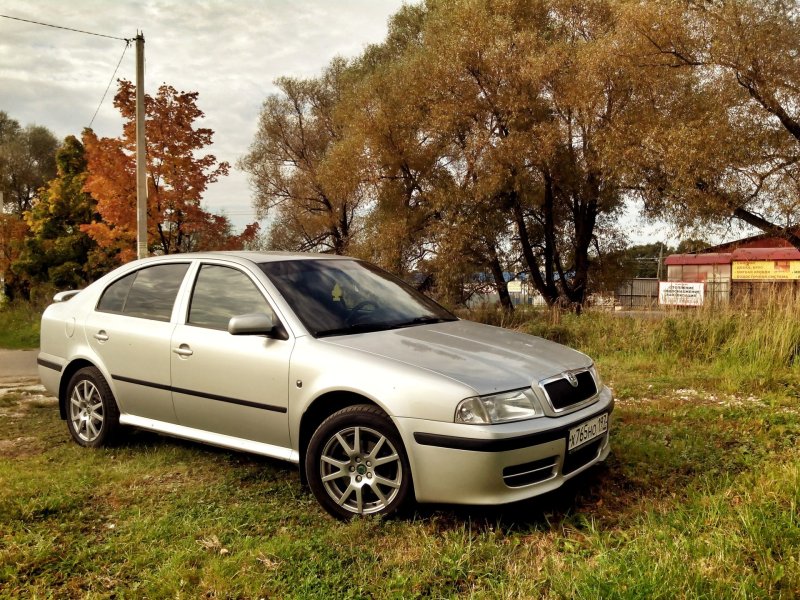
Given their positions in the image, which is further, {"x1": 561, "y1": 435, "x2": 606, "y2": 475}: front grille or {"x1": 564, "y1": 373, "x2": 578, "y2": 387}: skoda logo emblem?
{"x1": 564, "y1": 373, "x2": 578, "y2": 387}: skoda logo emblem

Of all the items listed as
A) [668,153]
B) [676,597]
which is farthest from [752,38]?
[676,597]

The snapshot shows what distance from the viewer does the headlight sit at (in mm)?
3160

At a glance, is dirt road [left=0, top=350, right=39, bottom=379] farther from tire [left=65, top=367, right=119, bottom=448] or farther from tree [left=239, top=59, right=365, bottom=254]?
tree [left=239, top=59, right=365, bottom=254]

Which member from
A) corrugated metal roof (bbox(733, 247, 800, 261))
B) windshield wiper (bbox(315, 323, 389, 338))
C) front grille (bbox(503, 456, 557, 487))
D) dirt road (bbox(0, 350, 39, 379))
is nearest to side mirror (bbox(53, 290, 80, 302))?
windshield wiper (bbox(315, 323, 389, 338))

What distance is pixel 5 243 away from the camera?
1369 inches

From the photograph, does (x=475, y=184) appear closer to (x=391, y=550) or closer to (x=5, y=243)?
(x=391, y=550)

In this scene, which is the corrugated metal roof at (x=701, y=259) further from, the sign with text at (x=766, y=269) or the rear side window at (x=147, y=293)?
the rear side window at (x=147, y=293)

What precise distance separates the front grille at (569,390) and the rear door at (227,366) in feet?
4.96

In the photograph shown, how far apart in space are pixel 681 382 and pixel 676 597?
5430mm

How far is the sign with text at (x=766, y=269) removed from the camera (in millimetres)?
34812

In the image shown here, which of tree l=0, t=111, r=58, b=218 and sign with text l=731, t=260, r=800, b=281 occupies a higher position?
tree l=0, t=111, r=58, b=218

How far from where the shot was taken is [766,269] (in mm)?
36469

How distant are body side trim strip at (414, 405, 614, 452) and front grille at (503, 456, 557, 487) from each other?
0.40ft

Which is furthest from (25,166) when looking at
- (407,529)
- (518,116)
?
(407,529)
